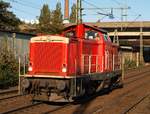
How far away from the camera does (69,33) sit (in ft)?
59.4

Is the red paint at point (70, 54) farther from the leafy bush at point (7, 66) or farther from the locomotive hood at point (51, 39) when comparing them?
the leafy bush at point (7, 66)

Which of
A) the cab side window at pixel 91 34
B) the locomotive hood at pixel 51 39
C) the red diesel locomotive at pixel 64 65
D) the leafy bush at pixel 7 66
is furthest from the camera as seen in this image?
the leafy bush at pixel 7 66

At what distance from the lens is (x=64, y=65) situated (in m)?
15.8

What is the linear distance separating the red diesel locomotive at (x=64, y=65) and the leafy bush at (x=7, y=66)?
7309mm

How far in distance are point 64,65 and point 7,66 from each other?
11.3 m

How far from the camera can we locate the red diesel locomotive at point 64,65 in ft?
50.6

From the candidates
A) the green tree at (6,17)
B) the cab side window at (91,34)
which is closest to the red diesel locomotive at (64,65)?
the cab side window at (91,34)

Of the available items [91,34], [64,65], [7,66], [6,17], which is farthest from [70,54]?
[6,17]

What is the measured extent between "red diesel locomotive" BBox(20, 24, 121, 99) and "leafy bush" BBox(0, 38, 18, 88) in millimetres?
7309

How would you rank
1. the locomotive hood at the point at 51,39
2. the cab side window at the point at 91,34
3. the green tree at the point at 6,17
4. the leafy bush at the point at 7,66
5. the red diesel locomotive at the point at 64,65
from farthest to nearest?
Result: 1. the green tree at the point at 6,17
2. the leafy bush at the point at 7,66
3. the cab side window at the point at 91,34
4. the locomotive hood at the point at 51,39
5. the red diesel locomotive at the point at 64,65

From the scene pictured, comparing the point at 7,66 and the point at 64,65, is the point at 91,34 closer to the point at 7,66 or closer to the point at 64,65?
the point at 64,65

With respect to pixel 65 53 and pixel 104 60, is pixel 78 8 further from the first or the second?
pixel 65 53

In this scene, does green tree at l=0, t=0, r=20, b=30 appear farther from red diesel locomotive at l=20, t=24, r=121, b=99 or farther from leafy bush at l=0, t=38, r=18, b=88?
red diesel locomotive at l=20, t=24, r=121, b=99

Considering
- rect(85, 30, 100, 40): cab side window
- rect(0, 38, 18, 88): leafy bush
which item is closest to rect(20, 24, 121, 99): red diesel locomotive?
rect(85, 30, 100, 40): cab side window
